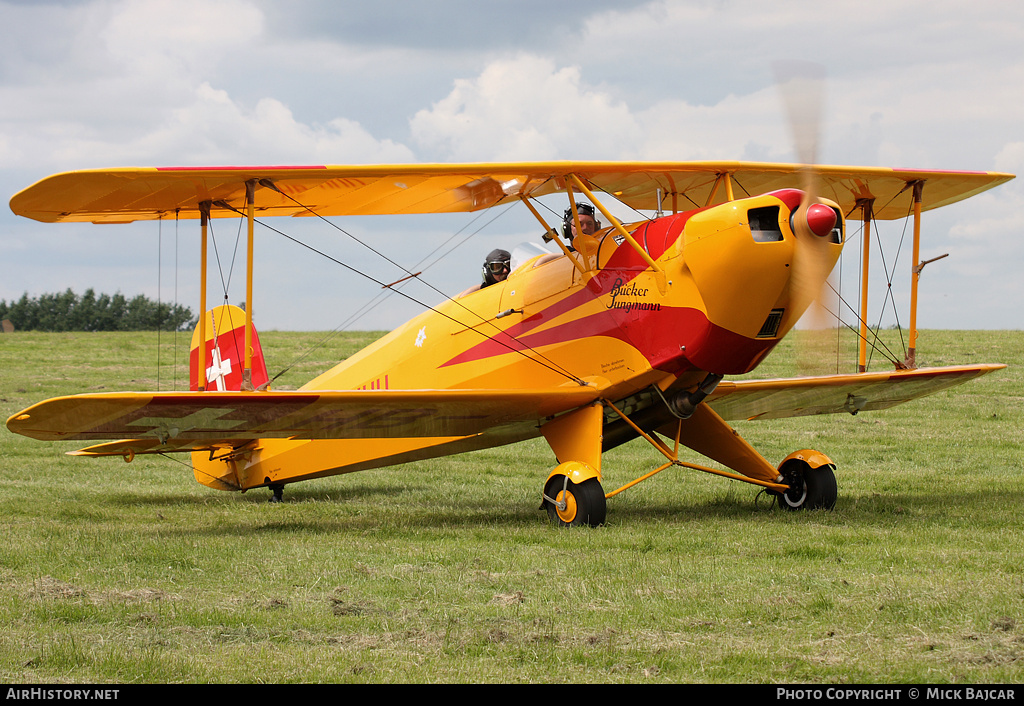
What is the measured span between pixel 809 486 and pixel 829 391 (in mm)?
1429

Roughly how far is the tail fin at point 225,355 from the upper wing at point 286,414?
2551 millimetres

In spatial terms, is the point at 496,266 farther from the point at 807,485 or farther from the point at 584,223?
the point at 807,485

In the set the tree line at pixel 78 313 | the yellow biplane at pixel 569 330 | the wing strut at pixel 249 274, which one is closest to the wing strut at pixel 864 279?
the yellow biplane at pixel 569 330

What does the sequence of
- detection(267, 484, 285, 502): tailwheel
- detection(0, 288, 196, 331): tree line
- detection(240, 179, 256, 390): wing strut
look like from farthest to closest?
detection(0, 288, 196, 331): tree line
detection(267, 484, 285, 502): tailwheel
detection(240, 179, 256, 390): wing strut

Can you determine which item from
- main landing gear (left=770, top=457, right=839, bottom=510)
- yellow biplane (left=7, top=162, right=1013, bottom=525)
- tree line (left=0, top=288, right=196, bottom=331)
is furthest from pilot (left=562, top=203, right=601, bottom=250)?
tree line (left=0, top=288, right=196, bottom=331)

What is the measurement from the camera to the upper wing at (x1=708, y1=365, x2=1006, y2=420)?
10.8m

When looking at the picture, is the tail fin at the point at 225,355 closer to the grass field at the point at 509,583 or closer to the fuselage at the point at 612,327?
the fuselage at the point at 612,327

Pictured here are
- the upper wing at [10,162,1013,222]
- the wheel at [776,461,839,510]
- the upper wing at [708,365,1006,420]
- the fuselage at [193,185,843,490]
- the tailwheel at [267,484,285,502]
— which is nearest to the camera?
the fuselage at [193,185,843,490]

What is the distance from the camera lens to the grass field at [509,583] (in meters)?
4.96

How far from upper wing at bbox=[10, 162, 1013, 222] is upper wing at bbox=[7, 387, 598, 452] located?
6.30 ft

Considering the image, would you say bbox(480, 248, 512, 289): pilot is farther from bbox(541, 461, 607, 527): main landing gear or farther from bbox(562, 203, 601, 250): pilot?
bbox(541, 461, 607, 527): main landing gear
